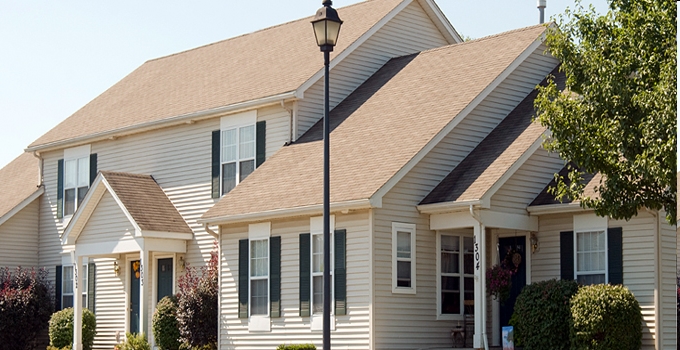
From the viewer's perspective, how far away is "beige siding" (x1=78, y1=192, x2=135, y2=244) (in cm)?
2784

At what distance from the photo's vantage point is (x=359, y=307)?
2245 centimetres

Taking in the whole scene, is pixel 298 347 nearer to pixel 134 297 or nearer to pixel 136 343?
pixel 136 343

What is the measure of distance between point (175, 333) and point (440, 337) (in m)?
7.42

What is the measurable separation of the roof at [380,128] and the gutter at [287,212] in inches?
3.8

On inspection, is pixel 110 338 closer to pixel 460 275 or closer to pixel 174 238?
pixel 174 238

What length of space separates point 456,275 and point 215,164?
809 centimetres

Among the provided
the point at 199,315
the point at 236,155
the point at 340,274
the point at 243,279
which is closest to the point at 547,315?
the point at 340,274

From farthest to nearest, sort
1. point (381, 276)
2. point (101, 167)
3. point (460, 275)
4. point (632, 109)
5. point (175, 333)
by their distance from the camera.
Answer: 1. point (101, 167)
2. point (175, 333)
3. point (460, 275)
4. point (381, 276)
5. point (632, 109)

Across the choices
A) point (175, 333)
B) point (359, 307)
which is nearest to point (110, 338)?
point (175, 333)

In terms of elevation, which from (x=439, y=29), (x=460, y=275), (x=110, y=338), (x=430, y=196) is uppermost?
(x=439, y=29)

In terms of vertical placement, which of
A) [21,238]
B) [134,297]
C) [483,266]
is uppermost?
[21,238]

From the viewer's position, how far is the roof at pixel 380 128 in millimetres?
23297

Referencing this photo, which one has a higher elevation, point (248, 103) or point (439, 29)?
point (439, 29)

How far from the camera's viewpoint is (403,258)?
22.8 meters
